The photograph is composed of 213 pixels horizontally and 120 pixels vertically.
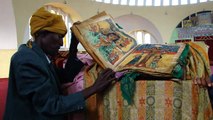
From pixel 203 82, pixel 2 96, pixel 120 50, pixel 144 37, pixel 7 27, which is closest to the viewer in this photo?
pixel 203 82

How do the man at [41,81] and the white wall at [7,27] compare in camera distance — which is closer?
the man at [41,81]

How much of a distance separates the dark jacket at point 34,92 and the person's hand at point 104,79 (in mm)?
88

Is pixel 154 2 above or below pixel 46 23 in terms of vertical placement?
above

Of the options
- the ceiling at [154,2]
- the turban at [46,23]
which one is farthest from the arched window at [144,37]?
the turban at [46,23]

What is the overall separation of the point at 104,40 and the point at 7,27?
423cm

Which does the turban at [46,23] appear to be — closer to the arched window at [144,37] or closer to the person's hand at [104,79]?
the person's hand at [104,79]

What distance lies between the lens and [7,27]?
537cm

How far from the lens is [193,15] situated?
32.6 feet

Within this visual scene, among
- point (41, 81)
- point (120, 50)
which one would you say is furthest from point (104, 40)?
point (41, 81)

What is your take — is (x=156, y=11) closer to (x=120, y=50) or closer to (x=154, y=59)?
(x=120, y=50)

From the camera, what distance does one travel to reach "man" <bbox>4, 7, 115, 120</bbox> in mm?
1274

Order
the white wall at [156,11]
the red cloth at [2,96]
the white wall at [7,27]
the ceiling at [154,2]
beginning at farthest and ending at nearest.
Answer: the ceiling at [154,2] → the white wall at [156,11] → the white wall at [7,27] → the red cloth at [2,96]

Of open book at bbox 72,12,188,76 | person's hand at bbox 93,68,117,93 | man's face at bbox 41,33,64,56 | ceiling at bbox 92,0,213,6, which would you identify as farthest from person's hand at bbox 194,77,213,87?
ceiling at bbox 92,0,213,6

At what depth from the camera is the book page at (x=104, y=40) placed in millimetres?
A: 1496
